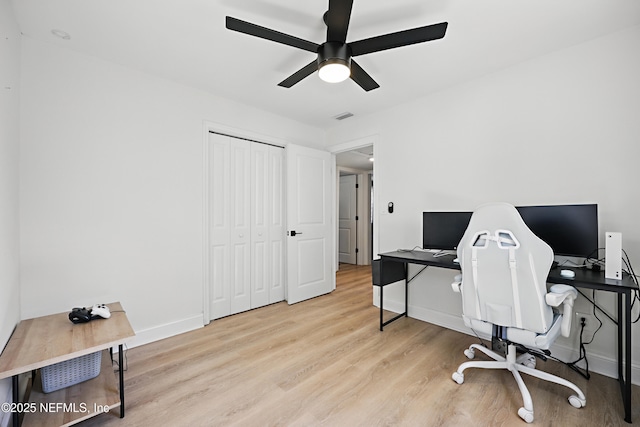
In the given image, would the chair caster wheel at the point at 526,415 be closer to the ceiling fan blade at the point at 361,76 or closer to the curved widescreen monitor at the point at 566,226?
the curved widescreen monitor at the point at 566,226

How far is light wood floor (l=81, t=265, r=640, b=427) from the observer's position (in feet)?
5.42

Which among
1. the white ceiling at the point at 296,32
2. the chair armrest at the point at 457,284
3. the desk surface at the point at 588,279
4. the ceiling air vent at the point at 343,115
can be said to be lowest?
the chair armrest at the point at 457,284

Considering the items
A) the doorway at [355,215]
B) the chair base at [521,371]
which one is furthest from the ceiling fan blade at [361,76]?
the doorway at [355,215]

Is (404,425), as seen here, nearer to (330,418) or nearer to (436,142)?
(330,418)

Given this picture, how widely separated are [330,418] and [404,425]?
16.6 inches

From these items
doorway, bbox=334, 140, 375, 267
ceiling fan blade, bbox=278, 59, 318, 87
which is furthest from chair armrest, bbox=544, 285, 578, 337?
doorway, bbox=334, 140, 375, 267

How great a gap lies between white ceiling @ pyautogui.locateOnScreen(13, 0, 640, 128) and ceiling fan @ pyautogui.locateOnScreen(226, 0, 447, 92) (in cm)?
24

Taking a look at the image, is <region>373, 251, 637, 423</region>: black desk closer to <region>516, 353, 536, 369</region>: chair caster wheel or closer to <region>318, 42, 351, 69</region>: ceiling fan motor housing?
<region>516, 353, 536, 369</region>: chair caster wheel

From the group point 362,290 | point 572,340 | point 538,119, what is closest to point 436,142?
point 538,119

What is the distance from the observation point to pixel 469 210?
2.78 metres

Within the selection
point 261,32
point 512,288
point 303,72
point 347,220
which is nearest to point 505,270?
point 512,288

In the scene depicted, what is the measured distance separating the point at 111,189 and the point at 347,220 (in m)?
5.02

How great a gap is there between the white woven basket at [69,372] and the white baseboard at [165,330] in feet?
2.23

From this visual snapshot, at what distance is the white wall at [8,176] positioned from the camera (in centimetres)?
154
